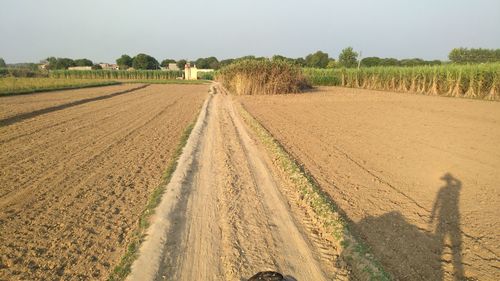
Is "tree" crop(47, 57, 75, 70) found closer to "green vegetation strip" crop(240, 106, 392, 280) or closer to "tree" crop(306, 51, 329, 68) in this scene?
"tree" crop(306, 51, 329, 68)

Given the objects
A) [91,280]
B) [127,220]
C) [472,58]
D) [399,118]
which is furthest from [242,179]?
[472,58]

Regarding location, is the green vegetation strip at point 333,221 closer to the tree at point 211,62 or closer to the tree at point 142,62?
the tree at point 142,62

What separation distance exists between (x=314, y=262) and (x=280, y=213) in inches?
53.6

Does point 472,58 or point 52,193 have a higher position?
point 472,58

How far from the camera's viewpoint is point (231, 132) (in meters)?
11.8

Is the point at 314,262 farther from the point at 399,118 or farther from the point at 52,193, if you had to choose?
the point at 399,118

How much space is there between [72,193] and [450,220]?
604 cm

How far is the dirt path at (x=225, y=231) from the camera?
3.79 m

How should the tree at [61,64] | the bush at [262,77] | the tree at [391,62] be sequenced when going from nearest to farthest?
the bush at [262,77]
the tree at [391,62]
the tree at [61,64]

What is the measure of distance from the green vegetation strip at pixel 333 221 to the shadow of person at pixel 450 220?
2.88 ft

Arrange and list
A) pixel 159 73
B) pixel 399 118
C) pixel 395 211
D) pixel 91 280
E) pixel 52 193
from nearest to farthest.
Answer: pixel 91 280 → pixel 395 211 → pixel 52 193 → pixel 399 118 → pixel 159 73

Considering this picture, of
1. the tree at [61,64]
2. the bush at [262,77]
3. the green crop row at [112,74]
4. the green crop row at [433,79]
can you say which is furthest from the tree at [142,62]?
the bush at [262,77]

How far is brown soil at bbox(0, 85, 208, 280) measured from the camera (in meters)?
3.93

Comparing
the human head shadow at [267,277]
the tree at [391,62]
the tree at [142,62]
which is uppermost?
the tree at [142,62]
